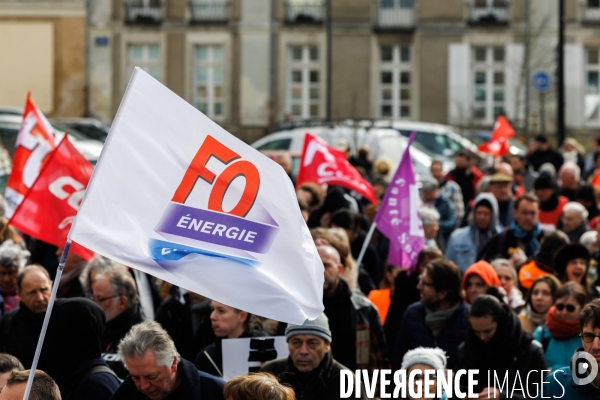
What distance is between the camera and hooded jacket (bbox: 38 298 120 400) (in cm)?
621

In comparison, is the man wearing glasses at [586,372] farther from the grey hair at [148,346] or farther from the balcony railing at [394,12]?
the balcony railing at [394,12]

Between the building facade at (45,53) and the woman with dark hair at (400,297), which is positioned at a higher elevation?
the building facade at (45,53)

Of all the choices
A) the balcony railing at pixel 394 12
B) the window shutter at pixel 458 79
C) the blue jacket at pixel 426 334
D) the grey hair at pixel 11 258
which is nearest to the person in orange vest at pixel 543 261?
the blue jacket at pixel 426 334

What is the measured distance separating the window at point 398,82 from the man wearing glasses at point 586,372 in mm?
33759

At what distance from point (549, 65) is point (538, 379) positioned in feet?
103

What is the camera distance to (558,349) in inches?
290

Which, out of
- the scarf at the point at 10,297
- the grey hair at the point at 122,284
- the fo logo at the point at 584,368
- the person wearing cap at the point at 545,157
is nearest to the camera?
the fo logo at the point at 584,368

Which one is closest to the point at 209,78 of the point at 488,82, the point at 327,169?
the point at 488,82

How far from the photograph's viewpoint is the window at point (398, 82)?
129ft

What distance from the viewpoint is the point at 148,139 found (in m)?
5.28

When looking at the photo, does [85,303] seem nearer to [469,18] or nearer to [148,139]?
[148,139]

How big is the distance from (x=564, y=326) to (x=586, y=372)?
1790 millimetres

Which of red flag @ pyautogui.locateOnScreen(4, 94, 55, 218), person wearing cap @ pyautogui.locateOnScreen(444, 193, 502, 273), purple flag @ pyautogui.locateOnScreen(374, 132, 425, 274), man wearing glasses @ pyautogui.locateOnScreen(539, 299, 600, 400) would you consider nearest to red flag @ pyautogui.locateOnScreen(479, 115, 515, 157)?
person wearing cap @ pyautogui.locateOnScreen(444, 193, 502, 273)

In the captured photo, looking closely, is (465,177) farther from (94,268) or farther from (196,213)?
(196,213)
